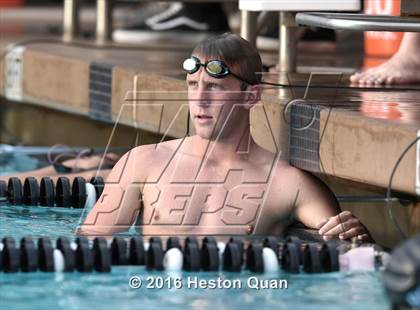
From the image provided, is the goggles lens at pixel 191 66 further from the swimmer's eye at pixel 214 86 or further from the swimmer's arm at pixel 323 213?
the swimmer's arm at pixel 323 213

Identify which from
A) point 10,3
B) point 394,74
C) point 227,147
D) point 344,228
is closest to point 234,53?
point 227,147

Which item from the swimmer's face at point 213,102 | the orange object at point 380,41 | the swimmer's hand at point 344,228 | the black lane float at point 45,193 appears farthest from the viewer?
the orange object at point 380,41

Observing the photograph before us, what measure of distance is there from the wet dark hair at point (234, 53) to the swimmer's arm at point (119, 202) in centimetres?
50

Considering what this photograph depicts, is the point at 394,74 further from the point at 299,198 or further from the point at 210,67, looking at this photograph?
the point at 210,67

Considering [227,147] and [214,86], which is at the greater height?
[214,86]

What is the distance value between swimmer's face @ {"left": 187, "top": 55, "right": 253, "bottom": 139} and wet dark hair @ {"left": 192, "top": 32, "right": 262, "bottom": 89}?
0.03m

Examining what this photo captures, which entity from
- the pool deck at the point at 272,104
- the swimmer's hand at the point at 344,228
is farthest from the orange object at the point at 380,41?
the swimmer's hand at the point at 344,228

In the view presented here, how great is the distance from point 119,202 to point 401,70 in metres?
1.96

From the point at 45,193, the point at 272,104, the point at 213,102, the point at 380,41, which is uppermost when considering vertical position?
the point at 213,102

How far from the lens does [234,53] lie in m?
5.29

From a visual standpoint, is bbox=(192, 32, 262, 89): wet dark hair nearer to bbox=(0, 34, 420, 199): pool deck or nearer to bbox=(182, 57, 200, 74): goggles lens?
bbox=(182, 57, 200, 74): goggles lens

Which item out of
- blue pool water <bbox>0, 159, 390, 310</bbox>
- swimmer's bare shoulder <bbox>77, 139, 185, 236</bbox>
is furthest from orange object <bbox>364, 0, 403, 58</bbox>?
blue pool water <bbox>0, 159, 390, 310</bbox>

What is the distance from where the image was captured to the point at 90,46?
9305 millimetres

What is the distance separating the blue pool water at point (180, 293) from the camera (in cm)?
442
